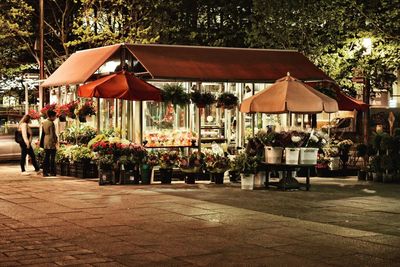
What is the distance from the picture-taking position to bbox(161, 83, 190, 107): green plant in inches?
819

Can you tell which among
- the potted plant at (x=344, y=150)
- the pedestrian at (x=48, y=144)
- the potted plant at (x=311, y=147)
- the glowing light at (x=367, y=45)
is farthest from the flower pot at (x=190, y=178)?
the glowing light at (x=367, y=45)

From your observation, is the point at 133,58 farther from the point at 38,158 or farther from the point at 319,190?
the point at 319,190

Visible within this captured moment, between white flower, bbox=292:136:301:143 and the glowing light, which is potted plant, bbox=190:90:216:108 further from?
the glowing light

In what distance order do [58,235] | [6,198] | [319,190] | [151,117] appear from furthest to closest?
[151,117], [319,190], [6,198], [58,235]

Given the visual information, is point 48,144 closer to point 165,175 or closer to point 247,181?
point 165,175

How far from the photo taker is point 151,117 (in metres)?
22.3

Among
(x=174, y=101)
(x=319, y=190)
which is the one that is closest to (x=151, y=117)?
(x=174, y=101)

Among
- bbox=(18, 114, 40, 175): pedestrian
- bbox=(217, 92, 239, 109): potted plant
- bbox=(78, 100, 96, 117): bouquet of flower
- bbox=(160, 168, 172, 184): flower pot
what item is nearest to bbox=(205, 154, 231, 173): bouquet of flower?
bbox=(160, 168, 172, 184): flower pot

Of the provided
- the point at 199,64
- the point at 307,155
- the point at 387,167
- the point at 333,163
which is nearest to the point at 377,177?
the point at 387,167

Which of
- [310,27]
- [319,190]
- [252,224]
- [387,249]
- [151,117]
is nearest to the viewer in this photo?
[387,249]

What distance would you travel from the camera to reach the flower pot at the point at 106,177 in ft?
62.1

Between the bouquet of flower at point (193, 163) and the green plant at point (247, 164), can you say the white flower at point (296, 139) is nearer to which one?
the green plant at point (247, 164)

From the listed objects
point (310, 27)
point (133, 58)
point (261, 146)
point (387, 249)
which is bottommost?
point (387, 249)

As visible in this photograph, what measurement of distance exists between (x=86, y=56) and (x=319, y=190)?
8.63 m
